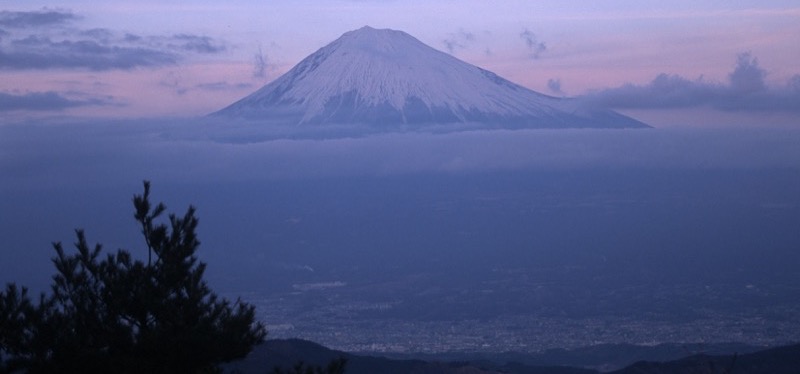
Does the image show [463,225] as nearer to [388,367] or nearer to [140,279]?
[388,367]

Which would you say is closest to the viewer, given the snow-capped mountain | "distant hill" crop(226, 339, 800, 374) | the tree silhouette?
the tree silhouette

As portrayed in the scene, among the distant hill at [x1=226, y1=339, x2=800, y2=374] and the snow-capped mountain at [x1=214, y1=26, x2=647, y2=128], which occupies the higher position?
the snow-capped mountain at [x1=214, y1=26, x2=647, y2=128]

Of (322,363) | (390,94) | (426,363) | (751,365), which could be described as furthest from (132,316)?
(390,94)

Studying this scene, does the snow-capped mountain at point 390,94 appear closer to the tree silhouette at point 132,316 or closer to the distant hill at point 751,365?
the distant hill at point 751,365

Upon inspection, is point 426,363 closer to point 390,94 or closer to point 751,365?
point 751,365

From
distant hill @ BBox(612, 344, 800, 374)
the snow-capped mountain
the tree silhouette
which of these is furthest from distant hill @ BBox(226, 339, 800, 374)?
the snow-capped mountain

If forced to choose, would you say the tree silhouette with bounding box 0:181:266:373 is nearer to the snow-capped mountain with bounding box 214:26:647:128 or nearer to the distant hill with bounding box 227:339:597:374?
the distant hill with bounding box 227:339:597:374

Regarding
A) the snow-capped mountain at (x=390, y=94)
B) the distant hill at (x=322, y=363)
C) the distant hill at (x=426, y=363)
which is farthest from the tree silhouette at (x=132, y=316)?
the snow-capped mountain at (x=390, y=94)
